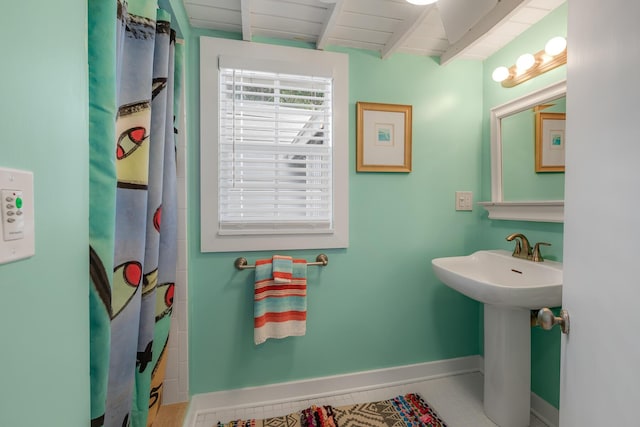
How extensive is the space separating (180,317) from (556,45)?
7.32ft

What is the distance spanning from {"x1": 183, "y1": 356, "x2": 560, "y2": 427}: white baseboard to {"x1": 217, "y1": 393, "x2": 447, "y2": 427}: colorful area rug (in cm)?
11

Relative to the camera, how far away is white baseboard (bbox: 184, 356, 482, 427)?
154 centimetres

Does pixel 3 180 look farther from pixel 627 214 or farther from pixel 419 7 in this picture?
pixel 419 7

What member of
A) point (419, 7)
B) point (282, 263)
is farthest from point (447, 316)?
point (419, 7)

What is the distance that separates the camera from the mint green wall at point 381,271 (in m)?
1.55

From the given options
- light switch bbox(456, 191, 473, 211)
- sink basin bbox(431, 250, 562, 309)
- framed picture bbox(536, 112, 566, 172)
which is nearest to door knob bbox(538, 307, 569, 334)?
sink basin bbox(431, 250, 562, 309)

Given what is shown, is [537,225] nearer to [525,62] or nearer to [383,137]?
[525,62]

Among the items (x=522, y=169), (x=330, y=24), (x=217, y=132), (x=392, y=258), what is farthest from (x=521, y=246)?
(x=217, y=132)

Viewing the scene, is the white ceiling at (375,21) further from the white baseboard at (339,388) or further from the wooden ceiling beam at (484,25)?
the white baseboard at (339,388)

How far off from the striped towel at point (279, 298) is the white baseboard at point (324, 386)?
0.35 metres

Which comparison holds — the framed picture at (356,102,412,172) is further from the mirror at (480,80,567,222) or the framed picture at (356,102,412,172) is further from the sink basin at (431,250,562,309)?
the sink basin at (431,250,562,309)

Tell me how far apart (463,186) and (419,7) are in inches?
42.1

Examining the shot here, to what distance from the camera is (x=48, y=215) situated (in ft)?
1.45

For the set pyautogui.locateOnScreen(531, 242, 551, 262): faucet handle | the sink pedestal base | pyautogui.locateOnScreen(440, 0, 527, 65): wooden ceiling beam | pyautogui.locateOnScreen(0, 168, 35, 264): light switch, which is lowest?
the sink pedestal base
